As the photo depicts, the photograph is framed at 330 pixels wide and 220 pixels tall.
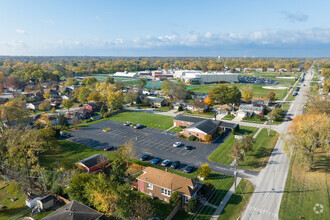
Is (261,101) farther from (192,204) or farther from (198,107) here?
(192,204)

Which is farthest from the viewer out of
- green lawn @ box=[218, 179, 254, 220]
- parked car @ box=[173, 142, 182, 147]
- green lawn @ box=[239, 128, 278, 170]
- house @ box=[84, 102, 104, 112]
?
house @ box=[84, 102, 104, 112]

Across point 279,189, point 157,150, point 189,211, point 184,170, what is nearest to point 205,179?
point 184,170

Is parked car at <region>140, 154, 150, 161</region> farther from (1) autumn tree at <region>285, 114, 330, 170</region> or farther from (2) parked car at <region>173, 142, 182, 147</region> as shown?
(1) autumn tree at <region>285, 114, 330, 170</region>

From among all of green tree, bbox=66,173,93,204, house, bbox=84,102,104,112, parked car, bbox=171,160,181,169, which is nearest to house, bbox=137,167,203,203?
parked car, bbox=171,160,181,169

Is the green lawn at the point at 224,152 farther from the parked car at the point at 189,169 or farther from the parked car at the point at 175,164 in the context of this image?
the parked car at the point at 175,164

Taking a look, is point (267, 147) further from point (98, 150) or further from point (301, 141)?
point (98, 150)

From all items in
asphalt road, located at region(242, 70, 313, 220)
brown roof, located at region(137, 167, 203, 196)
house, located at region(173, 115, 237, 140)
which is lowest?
asphalt road, located at region(242, 70, 313, 220)

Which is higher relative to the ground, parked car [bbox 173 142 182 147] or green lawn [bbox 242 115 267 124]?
green lawn [bbox 242 115 267 124]
